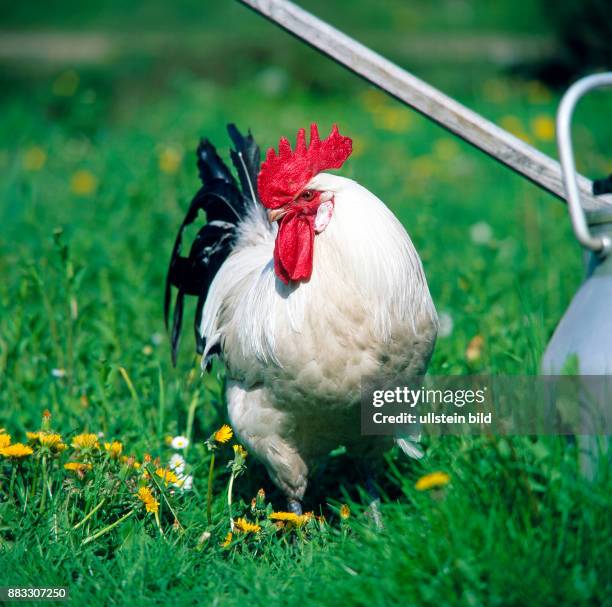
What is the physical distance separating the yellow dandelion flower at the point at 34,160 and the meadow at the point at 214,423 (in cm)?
3

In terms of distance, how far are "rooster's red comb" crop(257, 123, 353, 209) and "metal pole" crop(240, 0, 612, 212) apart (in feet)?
1.29

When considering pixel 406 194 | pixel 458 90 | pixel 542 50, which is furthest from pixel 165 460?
pixel 542 50

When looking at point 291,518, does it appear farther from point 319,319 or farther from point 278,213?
point 278,213

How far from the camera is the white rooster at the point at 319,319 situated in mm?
2570

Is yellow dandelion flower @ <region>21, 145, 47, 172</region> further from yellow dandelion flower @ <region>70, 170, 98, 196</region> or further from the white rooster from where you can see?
the white rooster

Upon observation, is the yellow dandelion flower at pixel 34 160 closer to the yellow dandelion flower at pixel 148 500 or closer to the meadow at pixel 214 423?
the meadow at pixel 214 423

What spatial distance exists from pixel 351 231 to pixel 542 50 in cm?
1077

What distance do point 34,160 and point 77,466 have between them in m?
4.71

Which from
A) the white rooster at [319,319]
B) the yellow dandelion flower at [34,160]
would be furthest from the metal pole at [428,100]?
the yellow dandelion flower at [34,160]

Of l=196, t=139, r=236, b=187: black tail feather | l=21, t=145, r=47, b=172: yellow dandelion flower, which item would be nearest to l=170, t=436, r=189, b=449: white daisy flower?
l=196, t=139, r=236, b=187: black tail feather

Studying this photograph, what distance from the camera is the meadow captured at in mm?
2162

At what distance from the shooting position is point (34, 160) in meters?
6.83

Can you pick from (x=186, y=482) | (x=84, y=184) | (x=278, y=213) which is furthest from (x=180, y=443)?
(x=84, y=184)

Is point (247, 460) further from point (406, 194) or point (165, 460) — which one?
point (406, 194)
